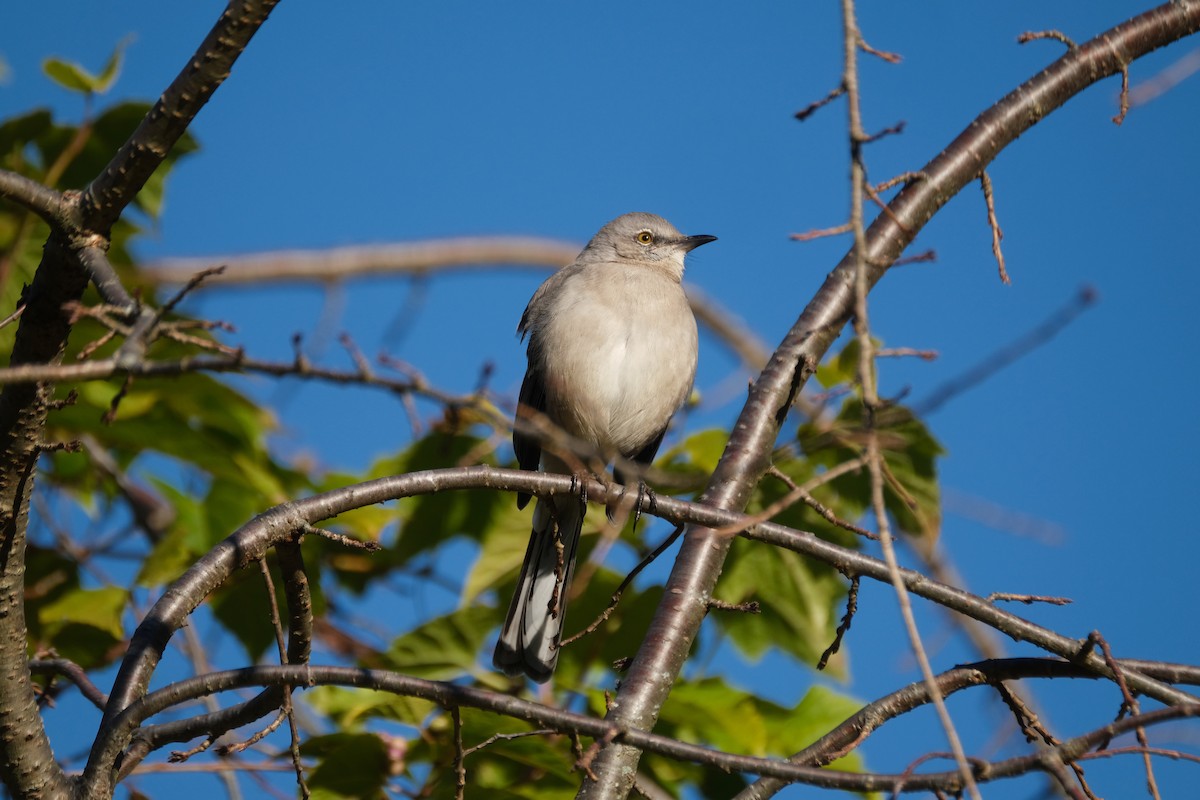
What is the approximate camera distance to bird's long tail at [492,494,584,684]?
15.5ft

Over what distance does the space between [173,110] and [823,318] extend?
2.39m

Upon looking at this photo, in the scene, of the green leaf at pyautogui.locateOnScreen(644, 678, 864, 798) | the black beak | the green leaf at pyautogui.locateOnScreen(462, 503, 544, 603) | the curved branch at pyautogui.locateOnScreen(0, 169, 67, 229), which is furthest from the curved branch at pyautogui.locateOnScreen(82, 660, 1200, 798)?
the black beak

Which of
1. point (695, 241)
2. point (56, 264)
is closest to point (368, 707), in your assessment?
point (56, 264)

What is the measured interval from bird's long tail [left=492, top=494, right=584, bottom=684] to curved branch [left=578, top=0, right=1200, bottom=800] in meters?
0.60

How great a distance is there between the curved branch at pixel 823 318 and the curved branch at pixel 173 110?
199cm

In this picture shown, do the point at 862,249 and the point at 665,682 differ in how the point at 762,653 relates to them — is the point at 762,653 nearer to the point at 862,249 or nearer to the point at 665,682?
the point at 665,682

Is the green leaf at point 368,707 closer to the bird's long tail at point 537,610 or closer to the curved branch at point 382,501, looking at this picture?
the bird's long tail at point 537,610

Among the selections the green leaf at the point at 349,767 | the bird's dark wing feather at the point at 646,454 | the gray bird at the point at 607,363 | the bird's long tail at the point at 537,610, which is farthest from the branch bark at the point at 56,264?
the bird's dark wing feather at the point at 646,454

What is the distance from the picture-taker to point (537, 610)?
16.4 ft

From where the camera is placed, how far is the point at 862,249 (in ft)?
7.80

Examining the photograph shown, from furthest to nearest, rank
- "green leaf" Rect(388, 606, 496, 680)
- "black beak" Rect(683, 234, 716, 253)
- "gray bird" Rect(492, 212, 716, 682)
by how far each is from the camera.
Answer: "black beak" Rect(683, 234, 716, 253)
"gray bird" Rect(492, 212, 716, 682)
"green leaf" Rect(388, 606, 496, 680)

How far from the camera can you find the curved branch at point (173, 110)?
3.08 meters

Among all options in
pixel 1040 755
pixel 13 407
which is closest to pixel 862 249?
pixel 1040 755

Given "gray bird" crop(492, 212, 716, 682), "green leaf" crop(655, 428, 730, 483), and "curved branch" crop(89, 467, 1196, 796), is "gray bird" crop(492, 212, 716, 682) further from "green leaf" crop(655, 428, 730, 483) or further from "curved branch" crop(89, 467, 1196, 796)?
"curved branch" crop(89, 467, 1196, 796)
